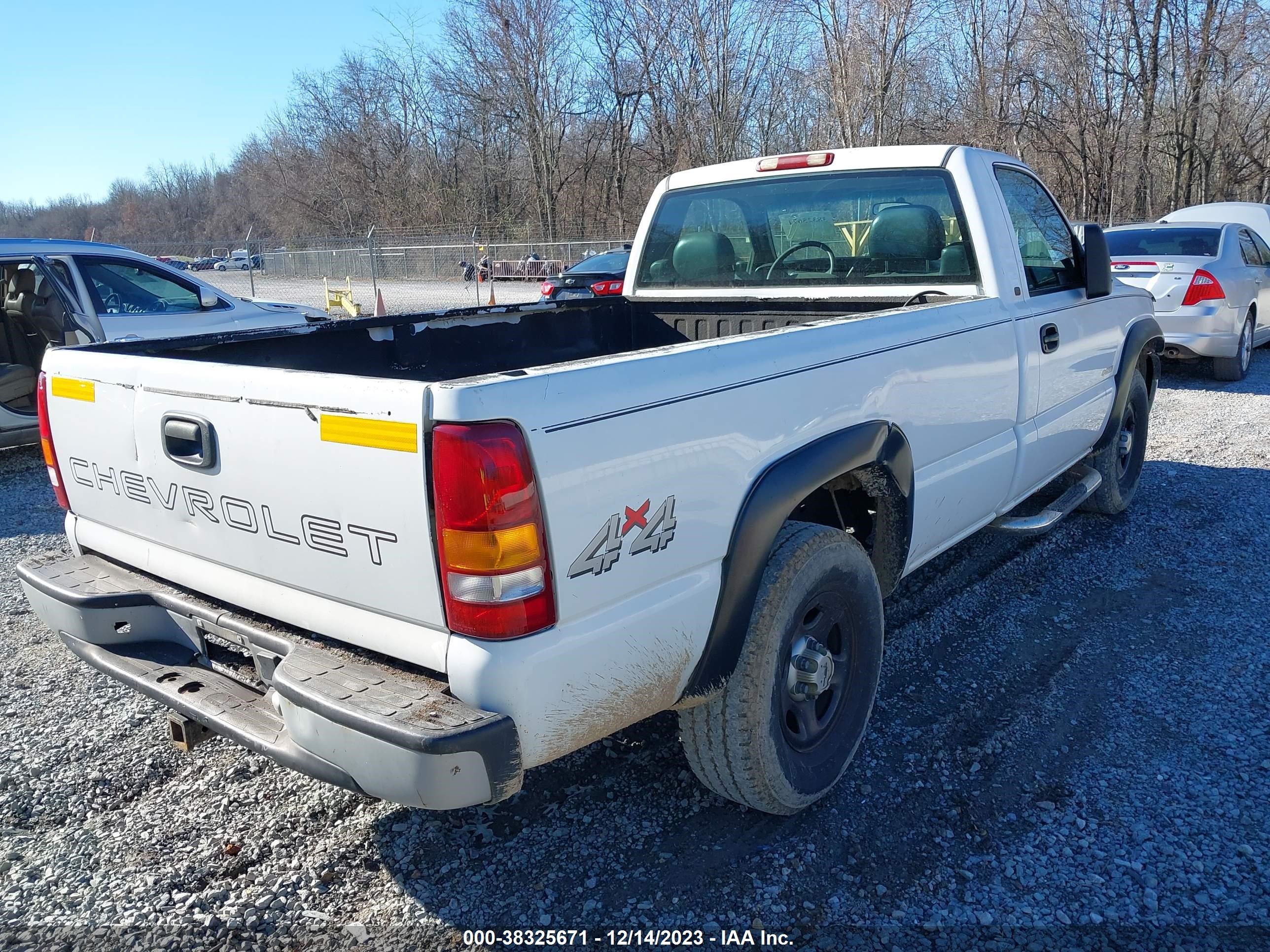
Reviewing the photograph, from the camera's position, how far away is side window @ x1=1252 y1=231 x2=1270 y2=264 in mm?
11239

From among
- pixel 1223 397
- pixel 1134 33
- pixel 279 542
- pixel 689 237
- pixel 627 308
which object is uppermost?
pixel 1134 33

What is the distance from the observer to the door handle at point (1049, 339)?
4086 millimetres

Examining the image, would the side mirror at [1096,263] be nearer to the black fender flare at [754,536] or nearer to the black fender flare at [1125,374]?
the black fender flare at [1125,374]

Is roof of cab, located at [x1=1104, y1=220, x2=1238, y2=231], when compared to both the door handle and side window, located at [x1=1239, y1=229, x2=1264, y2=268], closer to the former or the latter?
side window, located at [x1=1239, y1=229, x2=1264, y2=268]

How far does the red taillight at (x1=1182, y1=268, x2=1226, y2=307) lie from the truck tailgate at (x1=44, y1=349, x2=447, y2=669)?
9819 millimetres

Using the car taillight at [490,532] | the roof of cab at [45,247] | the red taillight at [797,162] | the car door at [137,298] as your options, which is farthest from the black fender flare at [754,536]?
the roof of cab at [45,247]

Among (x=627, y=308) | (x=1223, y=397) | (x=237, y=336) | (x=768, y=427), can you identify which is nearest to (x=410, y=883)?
(x=768, y=427)

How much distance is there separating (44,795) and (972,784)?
3034mm

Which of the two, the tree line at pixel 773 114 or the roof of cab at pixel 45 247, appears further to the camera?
the tree line at pixel 773 114

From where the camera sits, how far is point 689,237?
4.81 meters

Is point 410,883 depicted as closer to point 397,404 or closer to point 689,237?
point 397,404

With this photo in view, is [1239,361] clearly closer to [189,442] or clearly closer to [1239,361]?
[1239,361]

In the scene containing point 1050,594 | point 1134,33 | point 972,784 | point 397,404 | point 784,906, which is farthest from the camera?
point 1134,33

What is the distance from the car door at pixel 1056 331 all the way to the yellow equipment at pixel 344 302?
15059 millimetres
